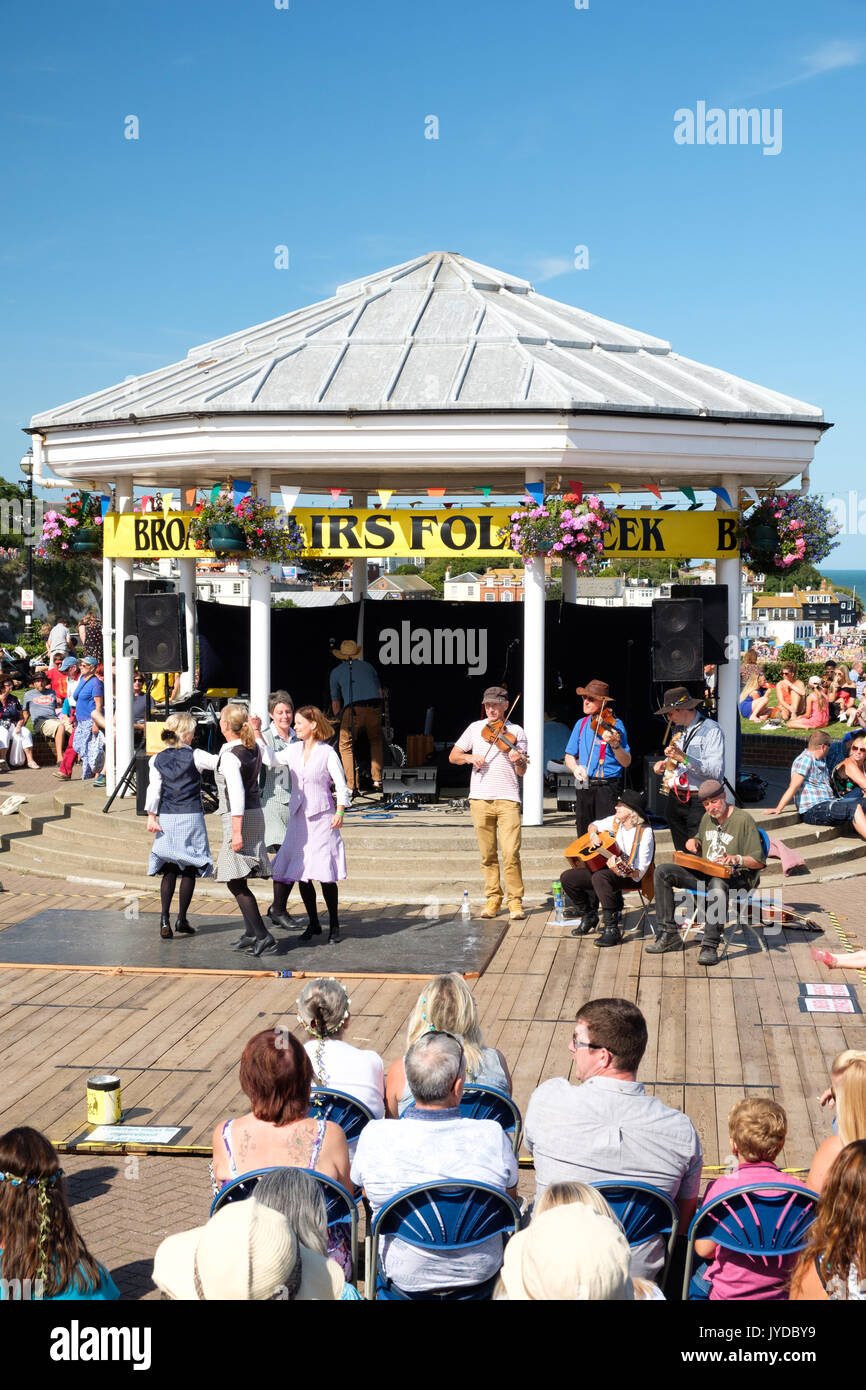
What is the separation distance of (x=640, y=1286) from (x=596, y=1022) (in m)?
1.16

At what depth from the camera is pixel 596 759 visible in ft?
36.1

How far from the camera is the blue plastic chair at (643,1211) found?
4.22m

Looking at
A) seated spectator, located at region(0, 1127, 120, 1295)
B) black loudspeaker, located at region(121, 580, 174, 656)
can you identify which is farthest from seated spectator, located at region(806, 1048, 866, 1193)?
black loudspeaker, located at region(121, 580, 174, 656)

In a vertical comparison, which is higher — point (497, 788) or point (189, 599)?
point (189, 599)

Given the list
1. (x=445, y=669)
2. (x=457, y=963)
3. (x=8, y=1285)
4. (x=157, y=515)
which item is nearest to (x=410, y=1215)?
(x=8, y=1285)

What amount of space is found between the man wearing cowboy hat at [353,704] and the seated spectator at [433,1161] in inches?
413

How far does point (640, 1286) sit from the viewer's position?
372 cm

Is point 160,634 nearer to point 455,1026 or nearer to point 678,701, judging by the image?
point 678,701

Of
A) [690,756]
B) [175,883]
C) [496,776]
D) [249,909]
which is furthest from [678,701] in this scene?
[175,883]

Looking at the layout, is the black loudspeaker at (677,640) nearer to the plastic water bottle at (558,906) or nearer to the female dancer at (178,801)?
the plastic water bottle at (558,906)

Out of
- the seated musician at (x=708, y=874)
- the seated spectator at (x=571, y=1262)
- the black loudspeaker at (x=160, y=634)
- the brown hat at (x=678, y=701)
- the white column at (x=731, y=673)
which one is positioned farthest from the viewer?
the black loudspeaker at (x=160, y=634)

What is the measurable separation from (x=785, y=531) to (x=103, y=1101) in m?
9.22

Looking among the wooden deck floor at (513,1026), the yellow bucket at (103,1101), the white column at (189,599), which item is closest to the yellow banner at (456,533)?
the white column at (189,599)
